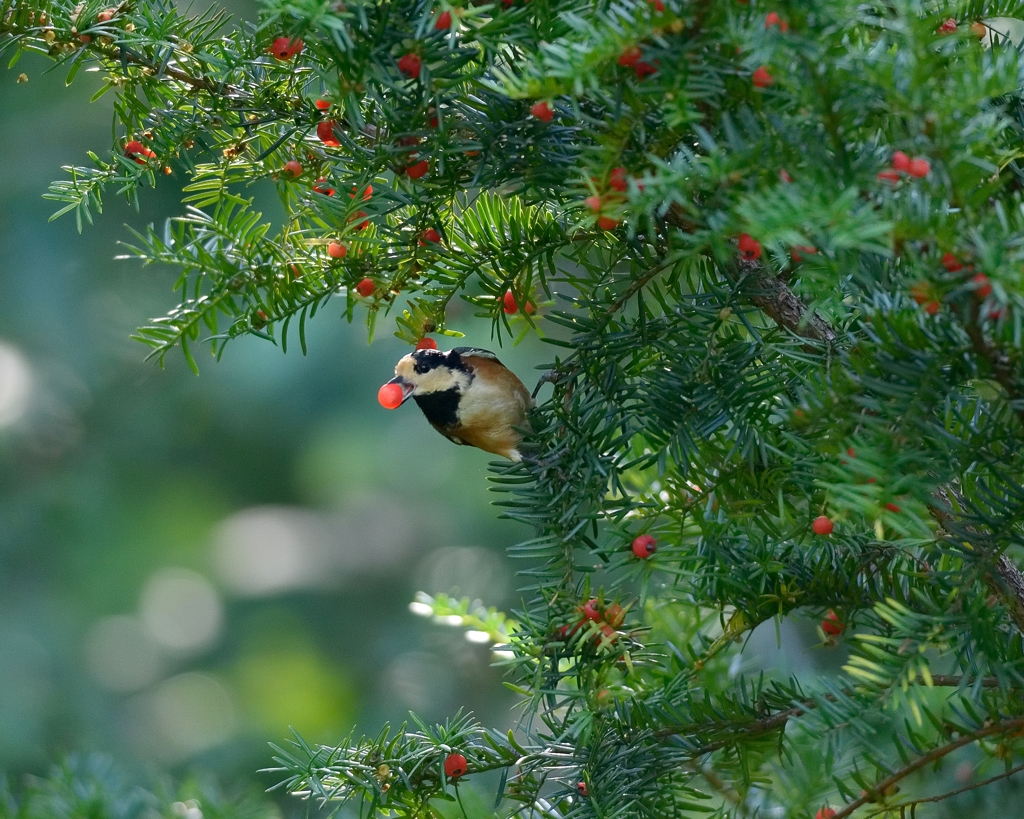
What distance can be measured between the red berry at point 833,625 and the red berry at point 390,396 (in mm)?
308

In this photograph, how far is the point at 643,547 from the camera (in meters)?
0.54

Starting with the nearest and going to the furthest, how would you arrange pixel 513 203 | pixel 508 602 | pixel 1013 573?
pixel 1013 573 < pixel 513 203 < pixel 508 602

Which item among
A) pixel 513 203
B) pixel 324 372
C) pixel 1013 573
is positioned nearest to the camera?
pixel 1013 573

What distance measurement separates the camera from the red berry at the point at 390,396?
72 cm

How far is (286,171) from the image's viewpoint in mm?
621

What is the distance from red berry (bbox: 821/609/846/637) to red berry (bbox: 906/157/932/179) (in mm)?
340

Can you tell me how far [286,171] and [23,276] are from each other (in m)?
2.84

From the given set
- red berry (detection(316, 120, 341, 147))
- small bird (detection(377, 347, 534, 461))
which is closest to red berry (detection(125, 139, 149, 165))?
red berry (detection(316, 120, 341, 147))

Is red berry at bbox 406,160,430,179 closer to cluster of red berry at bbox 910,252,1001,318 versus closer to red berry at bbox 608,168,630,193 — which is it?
red berry at bbox 608,168,630,193

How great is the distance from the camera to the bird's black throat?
2.73 feet

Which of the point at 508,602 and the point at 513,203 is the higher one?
the point at 508,602

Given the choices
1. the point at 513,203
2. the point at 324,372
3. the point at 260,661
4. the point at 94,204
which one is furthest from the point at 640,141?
the point at 260,661

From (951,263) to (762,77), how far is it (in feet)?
0.33

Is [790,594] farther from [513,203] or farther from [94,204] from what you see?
[94,204]
